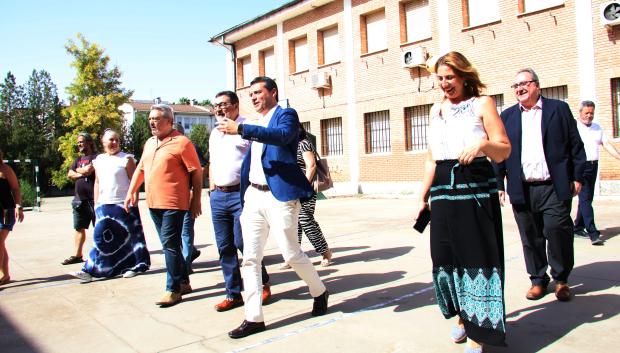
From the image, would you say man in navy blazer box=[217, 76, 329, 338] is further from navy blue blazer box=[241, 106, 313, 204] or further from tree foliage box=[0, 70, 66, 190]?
tree foliage box=[0, 70, 66, 190]

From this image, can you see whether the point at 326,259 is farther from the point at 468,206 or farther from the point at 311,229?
the point at 468,206

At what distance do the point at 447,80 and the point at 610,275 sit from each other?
3105mm

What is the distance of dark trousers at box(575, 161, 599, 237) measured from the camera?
22.5 feet

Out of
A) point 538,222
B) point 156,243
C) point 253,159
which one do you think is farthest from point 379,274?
point 156,243

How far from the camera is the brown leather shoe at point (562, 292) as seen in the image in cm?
432

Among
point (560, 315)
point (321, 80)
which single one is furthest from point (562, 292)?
point (321, 80)

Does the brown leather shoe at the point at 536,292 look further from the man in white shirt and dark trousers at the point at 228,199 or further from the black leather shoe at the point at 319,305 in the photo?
the man in white shirt and dark trousers at the point at 228,199

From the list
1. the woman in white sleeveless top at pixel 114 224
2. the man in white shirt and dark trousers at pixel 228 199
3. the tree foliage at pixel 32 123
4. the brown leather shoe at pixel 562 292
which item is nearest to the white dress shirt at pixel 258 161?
the man in white shirt and dark trousers at pixel 228 199

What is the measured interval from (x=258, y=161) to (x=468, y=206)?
1702mm

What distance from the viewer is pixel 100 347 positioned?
383cm

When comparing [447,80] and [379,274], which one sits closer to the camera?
[447,80]

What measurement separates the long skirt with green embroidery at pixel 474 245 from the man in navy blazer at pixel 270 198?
3.91 feet

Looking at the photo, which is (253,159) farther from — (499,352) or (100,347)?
(499,352)

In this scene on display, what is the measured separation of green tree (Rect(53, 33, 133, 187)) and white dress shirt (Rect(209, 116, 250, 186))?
3691 centimetres
